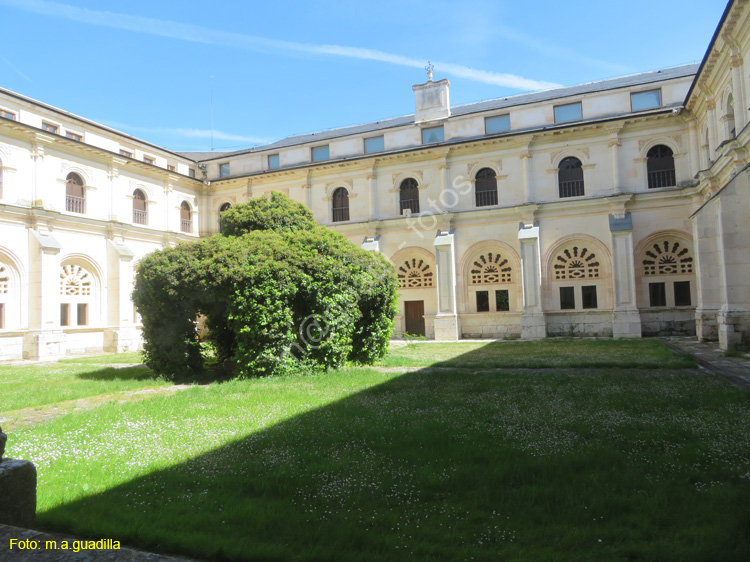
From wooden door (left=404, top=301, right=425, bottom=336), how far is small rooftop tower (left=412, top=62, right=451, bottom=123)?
1037 centimetres

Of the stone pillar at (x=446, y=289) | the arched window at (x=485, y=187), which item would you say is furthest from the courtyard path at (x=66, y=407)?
the arched window at (x=485, y=187)

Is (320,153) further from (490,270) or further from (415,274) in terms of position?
(490,270)

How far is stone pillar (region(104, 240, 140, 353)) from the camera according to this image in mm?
23438

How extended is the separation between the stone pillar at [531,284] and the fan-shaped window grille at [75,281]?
70.2 ft

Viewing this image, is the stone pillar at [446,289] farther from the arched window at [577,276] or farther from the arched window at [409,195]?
the arched window at [577,276]

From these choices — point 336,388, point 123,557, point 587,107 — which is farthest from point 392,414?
point 587,107

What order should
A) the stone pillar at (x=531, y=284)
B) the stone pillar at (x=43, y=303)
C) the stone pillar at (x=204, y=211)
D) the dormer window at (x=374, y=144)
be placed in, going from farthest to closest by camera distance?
the stone pillar at (x=204, y=211), the dormer window at (x=374, y=144), the stone pillar at (x=531, y=284), the stone pillar at (x=43, y=303)

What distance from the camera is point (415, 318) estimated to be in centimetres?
2673

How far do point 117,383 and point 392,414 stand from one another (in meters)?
7.64

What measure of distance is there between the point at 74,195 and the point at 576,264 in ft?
81.3

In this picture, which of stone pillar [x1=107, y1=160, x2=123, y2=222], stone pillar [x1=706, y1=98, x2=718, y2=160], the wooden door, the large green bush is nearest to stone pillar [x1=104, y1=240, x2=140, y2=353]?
stone pillar [x1=107, y1=160, x2=123, y2=222]

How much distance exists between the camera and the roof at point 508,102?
77.9ft

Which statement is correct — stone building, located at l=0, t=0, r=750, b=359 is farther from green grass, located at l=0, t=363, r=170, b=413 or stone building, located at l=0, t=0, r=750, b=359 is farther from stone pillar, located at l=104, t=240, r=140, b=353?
green grass, located at l=0, t=363, r=170, b=413

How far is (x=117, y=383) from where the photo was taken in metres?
A: 11.3
